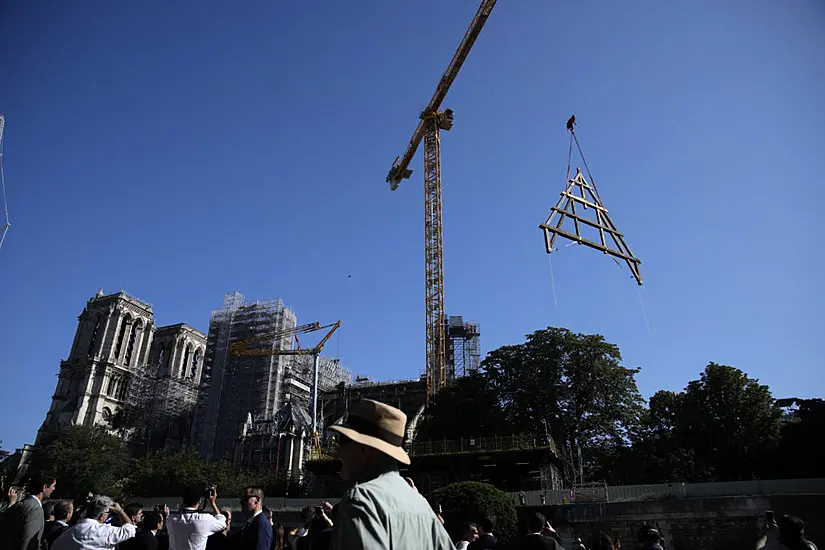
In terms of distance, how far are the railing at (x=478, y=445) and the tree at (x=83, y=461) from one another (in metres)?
21.5

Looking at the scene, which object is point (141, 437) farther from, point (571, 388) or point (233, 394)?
point (571, 388)

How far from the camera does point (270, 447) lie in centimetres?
5634

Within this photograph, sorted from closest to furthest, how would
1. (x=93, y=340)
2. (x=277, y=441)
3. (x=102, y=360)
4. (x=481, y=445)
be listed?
1. (x=481, y=445)
2. (x=277, y=441)
3. (x=102, y=360)
4. (x=93, y=340)

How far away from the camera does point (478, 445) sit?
38250 mm

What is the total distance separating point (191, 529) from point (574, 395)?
121 feet

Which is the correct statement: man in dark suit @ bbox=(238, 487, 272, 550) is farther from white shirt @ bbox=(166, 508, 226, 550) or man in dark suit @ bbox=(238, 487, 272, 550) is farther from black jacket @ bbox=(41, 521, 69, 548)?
black jacket @ bbox=(41, 521, 69, 548)

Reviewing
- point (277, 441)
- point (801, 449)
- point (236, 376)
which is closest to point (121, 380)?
point (236, 376)

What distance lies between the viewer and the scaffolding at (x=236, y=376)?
6550 cm

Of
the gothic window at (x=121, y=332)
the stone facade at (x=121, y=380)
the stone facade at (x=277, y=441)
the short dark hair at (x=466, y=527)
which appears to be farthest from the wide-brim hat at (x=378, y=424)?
the gothic window at (x=121, y=332)

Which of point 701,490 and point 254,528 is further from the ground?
point 701,490

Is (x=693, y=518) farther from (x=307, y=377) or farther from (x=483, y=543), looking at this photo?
(x=307, y=377)

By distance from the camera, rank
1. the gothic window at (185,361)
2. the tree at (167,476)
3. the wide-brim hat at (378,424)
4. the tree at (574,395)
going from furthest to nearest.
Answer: the gothic window at (185,361)
the tree at (167,476)
the tree at (574,395)
the wide-brim hat at (378,424)

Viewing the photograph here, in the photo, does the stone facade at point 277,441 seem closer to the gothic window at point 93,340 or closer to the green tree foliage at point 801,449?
the gothic window at point 93,340

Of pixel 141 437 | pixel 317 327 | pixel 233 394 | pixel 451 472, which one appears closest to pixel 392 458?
pixel 451 472
